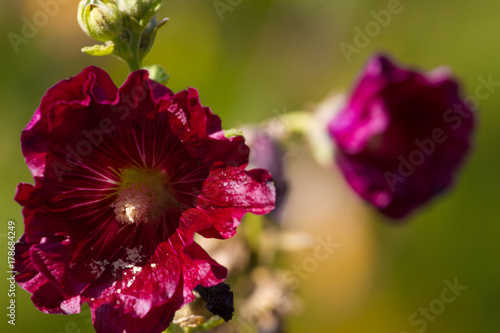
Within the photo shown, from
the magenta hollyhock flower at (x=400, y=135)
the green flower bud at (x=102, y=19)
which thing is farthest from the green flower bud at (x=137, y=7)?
the magenta hollyhock flower at (x=400, y=135)

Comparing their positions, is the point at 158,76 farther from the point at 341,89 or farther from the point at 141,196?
the point at 341,89

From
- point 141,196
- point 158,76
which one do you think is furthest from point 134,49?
point 141,196

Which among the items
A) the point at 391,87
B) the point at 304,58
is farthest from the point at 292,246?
the point at 304,58

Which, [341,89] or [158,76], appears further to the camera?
[341,89]

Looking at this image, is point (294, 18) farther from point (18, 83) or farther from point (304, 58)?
point (18, 83)

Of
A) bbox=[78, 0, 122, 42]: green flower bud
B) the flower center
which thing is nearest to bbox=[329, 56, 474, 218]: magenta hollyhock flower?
the flower center

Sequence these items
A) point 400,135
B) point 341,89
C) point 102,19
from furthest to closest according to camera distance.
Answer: point 341,89 → point 400,135 → point 102,19
